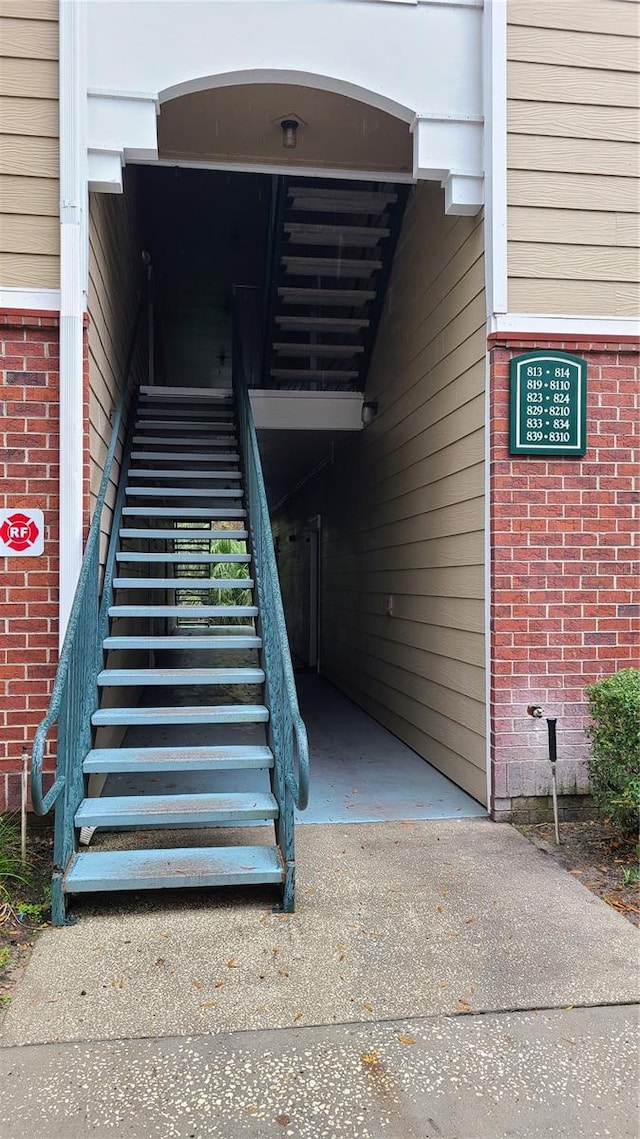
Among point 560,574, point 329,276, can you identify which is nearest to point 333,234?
point 329,276

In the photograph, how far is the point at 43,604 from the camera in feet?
12.5

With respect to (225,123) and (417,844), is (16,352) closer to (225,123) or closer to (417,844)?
(225,123)

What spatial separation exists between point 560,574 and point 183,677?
2.11m

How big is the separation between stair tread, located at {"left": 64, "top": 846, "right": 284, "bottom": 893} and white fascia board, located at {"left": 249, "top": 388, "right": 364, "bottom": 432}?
4382 millimetres

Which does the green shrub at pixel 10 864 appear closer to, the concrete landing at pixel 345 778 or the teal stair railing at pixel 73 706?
the teal stair railing at pixel 73 706

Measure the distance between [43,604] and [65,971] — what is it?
70.8 inches

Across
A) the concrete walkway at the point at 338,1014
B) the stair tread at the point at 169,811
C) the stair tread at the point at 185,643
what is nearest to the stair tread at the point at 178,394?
the stair tread at the point at 185,643

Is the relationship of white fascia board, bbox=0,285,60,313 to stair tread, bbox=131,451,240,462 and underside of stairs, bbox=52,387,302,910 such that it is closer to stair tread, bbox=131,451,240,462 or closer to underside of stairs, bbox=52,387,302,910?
underside of stairs, bbox=52,387,302,910

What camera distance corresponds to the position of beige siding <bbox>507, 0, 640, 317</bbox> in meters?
4.07

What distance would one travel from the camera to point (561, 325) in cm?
409

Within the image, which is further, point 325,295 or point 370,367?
point 370,367

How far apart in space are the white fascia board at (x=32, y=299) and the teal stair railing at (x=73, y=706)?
95 centimetres

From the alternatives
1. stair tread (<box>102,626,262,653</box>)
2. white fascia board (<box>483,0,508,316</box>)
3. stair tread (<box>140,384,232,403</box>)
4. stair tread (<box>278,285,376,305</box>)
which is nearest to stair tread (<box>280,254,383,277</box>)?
stair tread (<box>278,285,376,305</box>)

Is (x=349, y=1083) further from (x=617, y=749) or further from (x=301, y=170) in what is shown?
(x=301, y=170)
